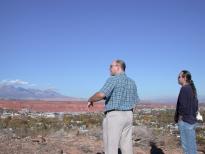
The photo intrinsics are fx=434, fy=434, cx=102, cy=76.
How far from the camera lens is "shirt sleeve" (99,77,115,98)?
6.99 metres

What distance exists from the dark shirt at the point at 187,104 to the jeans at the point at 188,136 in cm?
10

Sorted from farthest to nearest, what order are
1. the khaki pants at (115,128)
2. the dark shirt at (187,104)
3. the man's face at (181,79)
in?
1. the man's face at (181,79)
2. the dark shirt at (187,104)
3. the khaki pants at (115,128)

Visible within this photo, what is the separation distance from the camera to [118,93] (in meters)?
7.13

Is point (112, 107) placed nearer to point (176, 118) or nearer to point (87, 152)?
point (176, 118)

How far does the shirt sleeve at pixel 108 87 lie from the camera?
22.9ft

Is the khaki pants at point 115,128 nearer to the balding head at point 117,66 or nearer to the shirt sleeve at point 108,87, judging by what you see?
the shirt sleeve at point 108,87

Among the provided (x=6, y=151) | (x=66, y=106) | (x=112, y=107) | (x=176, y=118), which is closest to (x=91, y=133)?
(x=6, y=151)

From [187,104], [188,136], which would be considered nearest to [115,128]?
[187,104]

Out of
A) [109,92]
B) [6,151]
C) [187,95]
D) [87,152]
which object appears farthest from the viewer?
[87,152]

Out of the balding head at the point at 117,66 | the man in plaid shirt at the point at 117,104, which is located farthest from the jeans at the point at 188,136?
the balding head at the point at 117,66

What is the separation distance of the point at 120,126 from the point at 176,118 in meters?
1.54

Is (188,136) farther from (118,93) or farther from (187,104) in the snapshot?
(118,93)

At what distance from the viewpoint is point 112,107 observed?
7086 millimetres

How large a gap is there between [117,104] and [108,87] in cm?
33
